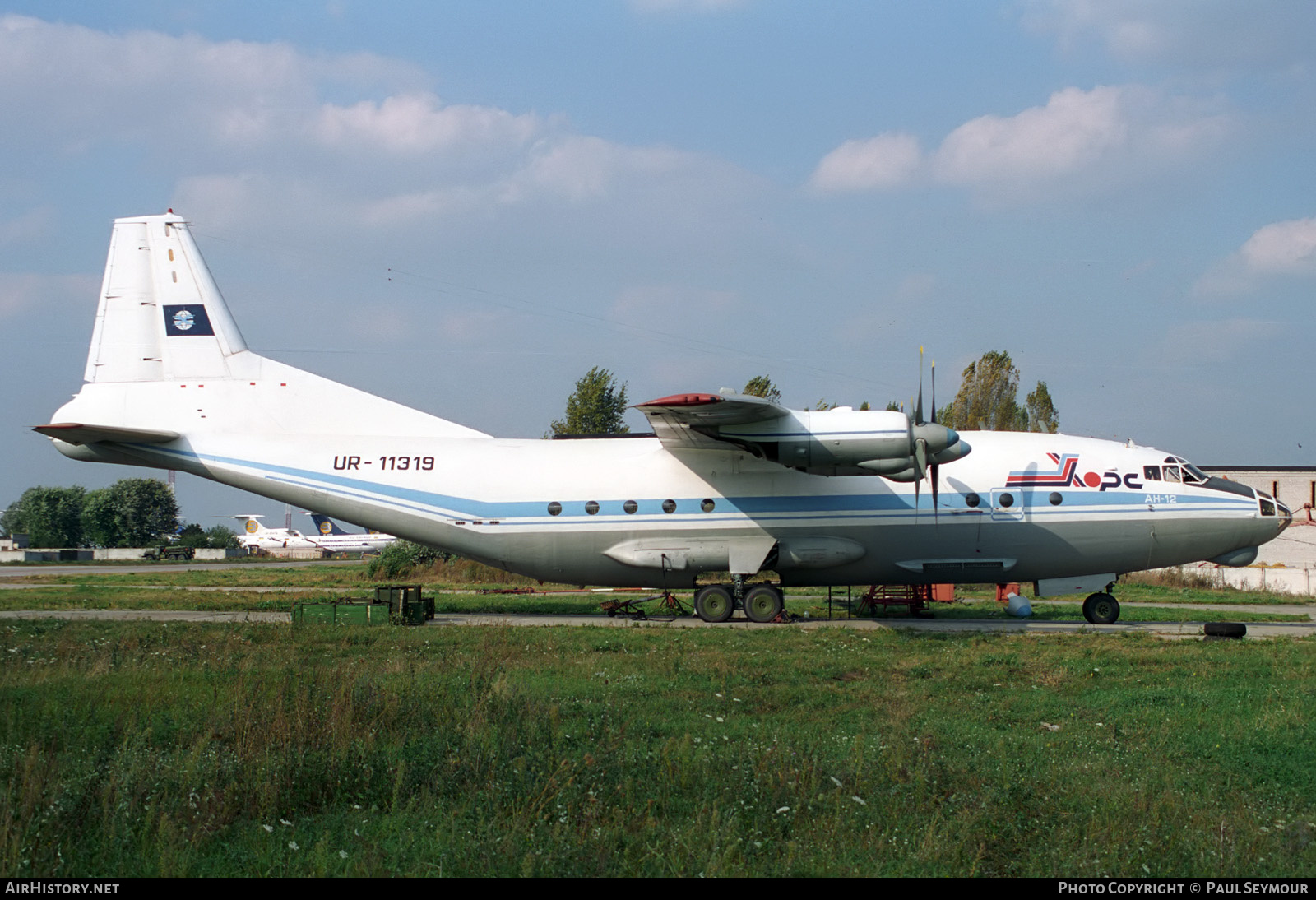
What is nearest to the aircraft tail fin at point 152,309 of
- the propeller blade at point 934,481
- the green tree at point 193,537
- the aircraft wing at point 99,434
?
the aircraft wing at point 99,434

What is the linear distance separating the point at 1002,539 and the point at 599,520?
9586 mm

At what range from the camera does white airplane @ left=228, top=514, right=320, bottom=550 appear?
9881 cm

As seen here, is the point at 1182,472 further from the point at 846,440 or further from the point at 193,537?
the point at 193,537

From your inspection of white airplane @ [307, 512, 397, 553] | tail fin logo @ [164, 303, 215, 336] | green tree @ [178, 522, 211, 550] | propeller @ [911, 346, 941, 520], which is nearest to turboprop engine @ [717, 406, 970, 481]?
propeller @ [911, 346, 941, 520]

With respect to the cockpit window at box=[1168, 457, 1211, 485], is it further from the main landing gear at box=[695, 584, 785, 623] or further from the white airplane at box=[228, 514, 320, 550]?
the white airplane at box=[228, 514, 320, 550]

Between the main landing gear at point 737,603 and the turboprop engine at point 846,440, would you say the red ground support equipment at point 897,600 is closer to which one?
the main landing gear at point 737,603

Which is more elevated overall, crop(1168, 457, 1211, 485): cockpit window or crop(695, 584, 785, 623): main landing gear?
crop(1168, 457, 1211, 485): cockpit window

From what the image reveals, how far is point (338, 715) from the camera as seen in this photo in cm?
981

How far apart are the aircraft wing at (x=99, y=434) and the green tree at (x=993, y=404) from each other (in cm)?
4761

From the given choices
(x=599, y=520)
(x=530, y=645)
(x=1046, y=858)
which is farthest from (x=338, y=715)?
(x=599, y=520)

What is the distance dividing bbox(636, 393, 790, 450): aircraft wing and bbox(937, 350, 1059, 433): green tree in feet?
137

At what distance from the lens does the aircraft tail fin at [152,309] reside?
24016mm

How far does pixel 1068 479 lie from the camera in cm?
2272

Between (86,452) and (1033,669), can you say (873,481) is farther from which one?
(86,452)
